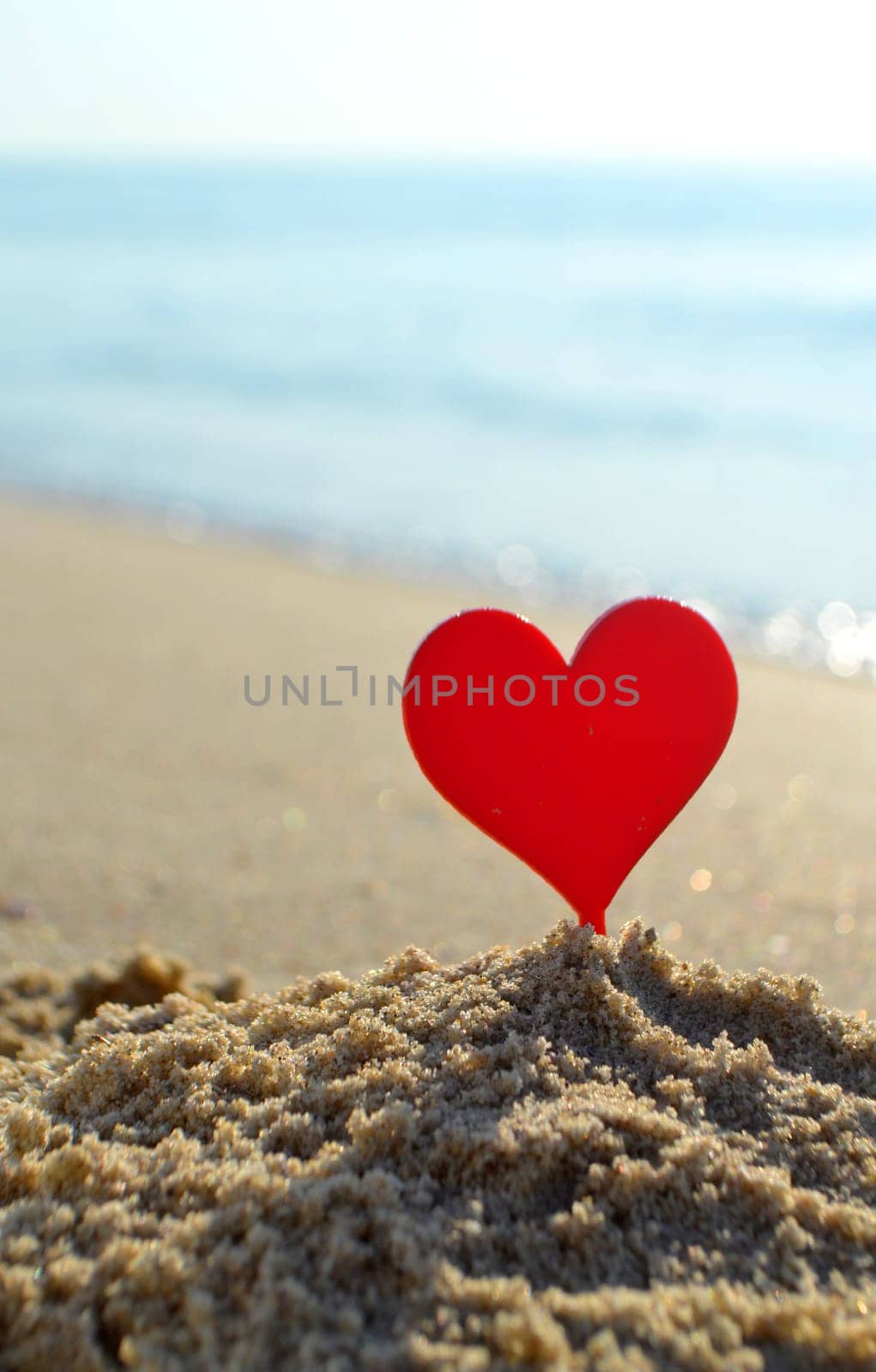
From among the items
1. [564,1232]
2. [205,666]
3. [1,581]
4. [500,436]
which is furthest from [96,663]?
[500,436]

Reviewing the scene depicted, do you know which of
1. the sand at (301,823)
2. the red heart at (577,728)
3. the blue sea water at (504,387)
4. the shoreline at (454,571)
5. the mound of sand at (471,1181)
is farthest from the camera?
the blue sea water at (504,387)

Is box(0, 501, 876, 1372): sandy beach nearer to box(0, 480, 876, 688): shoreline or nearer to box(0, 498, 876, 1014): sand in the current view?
box(0, 498, 876, 1014): sand

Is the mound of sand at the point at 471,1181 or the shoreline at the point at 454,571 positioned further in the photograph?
the shoreline at the point at 454,571

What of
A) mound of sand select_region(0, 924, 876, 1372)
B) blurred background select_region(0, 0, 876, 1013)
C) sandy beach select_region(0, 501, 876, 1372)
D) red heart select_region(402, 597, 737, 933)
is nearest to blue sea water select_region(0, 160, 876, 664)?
blurred background select_region(0, 0, 876, 1013)

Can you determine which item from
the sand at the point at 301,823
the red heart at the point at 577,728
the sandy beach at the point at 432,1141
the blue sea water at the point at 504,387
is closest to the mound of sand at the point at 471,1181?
the sandy beach at the point at 432,1141

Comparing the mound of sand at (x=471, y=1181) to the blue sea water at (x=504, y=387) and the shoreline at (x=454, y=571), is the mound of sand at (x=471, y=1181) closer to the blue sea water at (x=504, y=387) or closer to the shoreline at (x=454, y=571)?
the shoreline at (x=454, y=571)

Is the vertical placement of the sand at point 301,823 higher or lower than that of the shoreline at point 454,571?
lower

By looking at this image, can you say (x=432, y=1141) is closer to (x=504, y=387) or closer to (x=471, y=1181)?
(x=471, y=1181)
